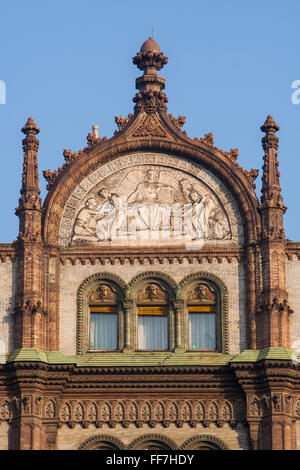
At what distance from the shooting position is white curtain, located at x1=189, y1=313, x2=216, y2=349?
245ft

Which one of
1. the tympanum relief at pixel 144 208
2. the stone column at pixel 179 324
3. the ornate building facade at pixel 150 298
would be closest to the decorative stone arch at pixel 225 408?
the ornate building facade at pixel 150 298

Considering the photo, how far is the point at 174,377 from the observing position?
73.5 m

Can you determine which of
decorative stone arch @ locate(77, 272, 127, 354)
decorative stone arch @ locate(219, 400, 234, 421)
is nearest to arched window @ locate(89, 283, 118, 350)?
decorative stone arch @ locate(77, 272, 127, 354)

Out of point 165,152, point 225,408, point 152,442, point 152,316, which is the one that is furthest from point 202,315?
point 165,152

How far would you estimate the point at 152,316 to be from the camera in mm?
75312

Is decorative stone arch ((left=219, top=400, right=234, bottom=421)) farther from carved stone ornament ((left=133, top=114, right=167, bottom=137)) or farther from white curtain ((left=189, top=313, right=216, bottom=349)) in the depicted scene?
carved stone ornament ((left=133, top=114, right=167, bottom=137))

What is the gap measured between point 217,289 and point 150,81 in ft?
30.6

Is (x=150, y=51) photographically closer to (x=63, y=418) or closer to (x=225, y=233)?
(x=225, y=233)

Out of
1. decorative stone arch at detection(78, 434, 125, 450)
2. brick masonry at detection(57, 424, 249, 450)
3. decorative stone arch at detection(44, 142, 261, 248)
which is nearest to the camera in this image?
decorative stone arch at detection(78, 434, 125, 450)

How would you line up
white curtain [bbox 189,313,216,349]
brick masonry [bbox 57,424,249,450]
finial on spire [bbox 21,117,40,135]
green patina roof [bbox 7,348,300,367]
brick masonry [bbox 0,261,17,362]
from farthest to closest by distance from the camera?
1. finial on spire [bbox 21,117,40,135]
2. white curtain [bbox 189,313,216,349]
3. brick masonry [bbox 0,261,17,362]
4. green patina roof [bbox 7,348,300,367]
5. brick masonry [bbox 57,424,249,450]

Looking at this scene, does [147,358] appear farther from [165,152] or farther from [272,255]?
[165,152]

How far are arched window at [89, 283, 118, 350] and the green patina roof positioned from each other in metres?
0.64

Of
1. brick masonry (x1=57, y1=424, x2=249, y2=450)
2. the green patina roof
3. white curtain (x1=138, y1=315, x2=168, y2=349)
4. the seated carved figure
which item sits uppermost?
the seated carved figure

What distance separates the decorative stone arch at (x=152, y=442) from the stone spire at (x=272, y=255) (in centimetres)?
512
